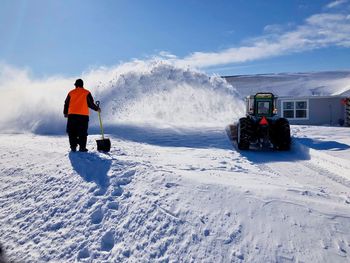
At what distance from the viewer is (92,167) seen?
598 centimetres

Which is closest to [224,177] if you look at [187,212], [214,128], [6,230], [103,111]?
[187,212]

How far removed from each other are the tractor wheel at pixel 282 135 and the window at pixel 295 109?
14115mm

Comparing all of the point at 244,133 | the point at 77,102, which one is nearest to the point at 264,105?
the point at 244,133

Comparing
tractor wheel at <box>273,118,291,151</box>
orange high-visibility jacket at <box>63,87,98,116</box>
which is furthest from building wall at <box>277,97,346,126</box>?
orange high-visibility jacket at <box>63,87,98,116</box>

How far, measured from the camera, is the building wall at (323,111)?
23391 mm

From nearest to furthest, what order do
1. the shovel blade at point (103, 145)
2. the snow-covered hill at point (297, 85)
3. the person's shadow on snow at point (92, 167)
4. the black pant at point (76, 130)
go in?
the person's shadow on snow at point (92, 167), the black pant at point (76, 130), the shovel blade at point (103, 145), the snow-covered hill at point (297, 85)

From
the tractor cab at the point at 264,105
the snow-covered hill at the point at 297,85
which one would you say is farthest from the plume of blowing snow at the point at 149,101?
the snow-covered hill at the point at 297,85

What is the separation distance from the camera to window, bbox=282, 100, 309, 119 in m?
23.6

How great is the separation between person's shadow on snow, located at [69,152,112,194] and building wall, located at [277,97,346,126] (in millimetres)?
19329

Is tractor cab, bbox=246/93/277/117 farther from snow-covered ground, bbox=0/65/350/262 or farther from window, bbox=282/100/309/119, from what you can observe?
window, bbox=282/100/309/119

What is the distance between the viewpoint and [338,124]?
23062 mm

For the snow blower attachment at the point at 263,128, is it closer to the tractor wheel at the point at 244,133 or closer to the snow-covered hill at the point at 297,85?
the tractor wheel at the point at 244,133

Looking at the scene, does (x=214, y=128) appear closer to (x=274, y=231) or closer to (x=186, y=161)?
(x=186, y=161)

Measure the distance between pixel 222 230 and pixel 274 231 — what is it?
1.86 feet
